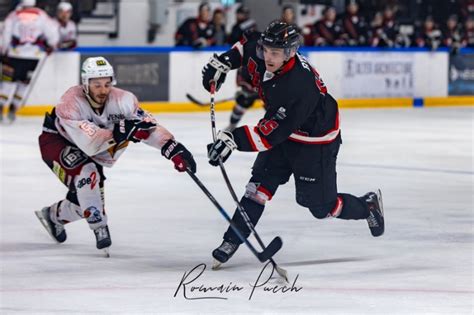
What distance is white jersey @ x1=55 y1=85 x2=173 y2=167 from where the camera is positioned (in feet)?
19.0

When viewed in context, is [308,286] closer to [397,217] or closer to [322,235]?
[322,235]

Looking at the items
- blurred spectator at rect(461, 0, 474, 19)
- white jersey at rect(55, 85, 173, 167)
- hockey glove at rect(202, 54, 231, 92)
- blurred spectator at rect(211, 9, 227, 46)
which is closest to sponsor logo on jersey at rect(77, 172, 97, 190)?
white jersey at rect(55, 85, 173, 167)

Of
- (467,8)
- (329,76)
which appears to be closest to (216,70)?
(329,76)

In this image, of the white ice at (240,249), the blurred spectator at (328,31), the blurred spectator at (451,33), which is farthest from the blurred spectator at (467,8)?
the white ice at (240,249)

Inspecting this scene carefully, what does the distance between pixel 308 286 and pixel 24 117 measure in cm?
880

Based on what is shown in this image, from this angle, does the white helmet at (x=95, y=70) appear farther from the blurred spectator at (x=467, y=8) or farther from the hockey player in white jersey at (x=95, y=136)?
the blurred spectator at (x=467, y=8)

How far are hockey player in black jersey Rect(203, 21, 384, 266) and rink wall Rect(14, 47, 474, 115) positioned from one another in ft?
26.1

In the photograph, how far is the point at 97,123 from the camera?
597 centimetres

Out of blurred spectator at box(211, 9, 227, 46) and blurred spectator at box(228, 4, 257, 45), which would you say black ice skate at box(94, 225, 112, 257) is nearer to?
blurred spectator at box(228, 4, 257, 45)

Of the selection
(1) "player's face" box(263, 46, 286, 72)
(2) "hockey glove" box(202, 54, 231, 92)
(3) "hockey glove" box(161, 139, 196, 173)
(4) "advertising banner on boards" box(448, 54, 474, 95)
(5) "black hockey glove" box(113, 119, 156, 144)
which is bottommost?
(4) "advertising banner on boards" box(448, 54, 474, 95)

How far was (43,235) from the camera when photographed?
6.71 m

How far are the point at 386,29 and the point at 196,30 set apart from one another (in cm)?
316

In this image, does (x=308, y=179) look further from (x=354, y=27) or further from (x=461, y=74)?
(x=354, y=27)

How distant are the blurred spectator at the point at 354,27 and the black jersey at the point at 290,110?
11.8 metres
